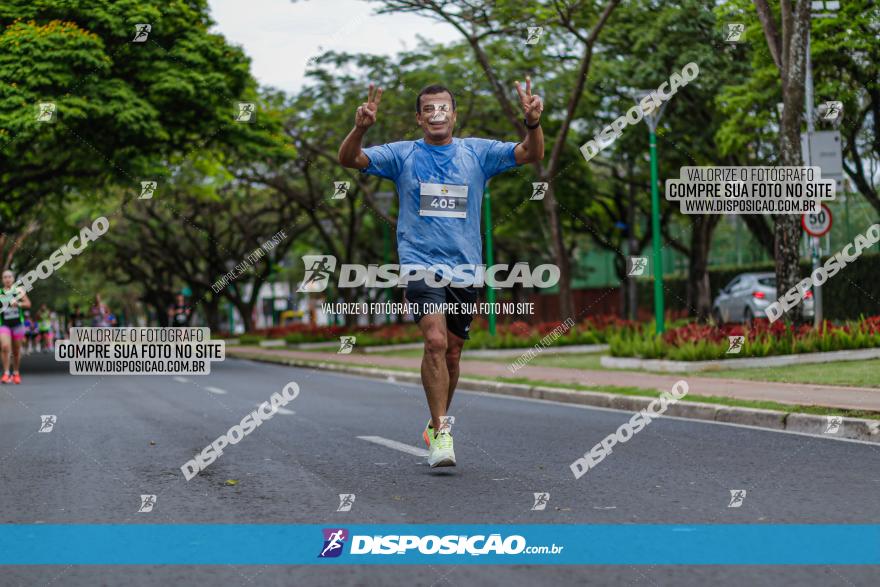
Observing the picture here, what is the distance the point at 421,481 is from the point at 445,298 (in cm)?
109

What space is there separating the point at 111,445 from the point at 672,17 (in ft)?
73.0

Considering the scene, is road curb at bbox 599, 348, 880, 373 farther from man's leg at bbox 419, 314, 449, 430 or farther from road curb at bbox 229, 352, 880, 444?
man's leg at bbox 419, 314, 449, 430

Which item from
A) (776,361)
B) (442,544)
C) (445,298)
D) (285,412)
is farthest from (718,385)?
(442,544)

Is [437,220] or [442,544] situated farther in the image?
[437,220]

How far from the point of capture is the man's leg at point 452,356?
689 cm

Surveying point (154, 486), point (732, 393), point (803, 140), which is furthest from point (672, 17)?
point (154, 486)

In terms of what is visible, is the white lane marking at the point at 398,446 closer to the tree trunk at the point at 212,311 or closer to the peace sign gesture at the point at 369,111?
the peace sign gesture at the point at 369,111

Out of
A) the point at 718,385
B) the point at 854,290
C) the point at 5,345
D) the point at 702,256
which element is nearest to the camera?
the point at 718,385

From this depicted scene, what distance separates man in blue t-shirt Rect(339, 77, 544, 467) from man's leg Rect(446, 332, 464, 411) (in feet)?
0.53

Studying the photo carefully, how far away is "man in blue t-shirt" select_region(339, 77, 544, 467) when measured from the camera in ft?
21.6

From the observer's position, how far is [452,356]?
22.9 ft

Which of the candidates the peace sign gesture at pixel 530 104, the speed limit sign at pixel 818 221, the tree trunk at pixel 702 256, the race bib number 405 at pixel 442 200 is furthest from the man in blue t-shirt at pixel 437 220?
the tree trunk at pixel 702 256

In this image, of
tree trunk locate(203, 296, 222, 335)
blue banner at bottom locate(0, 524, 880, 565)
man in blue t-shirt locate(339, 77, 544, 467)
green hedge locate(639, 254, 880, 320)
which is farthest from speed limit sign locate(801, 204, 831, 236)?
tree trunk locate(203, 296, 222, 335)

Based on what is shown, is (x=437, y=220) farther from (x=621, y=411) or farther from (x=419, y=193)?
(x=621, y=411)
